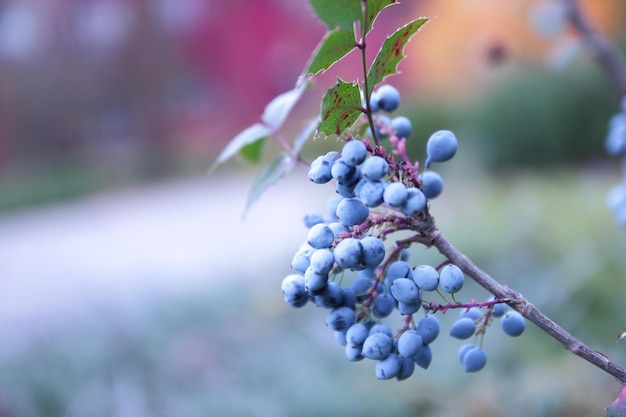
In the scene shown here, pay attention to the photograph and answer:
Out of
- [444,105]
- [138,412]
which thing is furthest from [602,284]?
[444,105]

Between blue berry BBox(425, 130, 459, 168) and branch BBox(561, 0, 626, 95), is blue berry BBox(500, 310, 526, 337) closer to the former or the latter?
blue berry BBox(425, 130, 459, 168)

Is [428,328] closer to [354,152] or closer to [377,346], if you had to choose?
[377,346]

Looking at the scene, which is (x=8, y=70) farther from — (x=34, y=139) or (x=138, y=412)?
(x=138, y=412)

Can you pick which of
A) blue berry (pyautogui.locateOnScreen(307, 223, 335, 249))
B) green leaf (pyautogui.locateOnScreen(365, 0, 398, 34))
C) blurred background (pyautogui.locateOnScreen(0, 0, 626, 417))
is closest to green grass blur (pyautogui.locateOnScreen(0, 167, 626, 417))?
blurred background (pyautogui.locateOnScreen(0, 0, 626, 417))

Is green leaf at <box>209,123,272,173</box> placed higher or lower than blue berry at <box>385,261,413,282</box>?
higher

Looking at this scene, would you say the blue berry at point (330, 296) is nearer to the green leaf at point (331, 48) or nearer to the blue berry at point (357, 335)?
the blue berry at point (357, 335)
